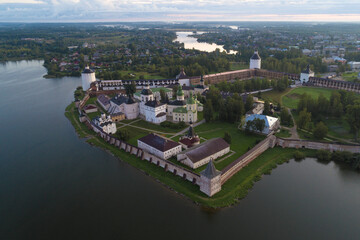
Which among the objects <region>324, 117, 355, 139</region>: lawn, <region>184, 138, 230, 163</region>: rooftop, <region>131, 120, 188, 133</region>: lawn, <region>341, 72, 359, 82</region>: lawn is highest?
<region>341, 72, 359, 82</region>: lawn

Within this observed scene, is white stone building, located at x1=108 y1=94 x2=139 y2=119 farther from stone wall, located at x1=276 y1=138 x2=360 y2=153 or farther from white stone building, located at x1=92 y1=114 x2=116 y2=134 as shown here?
stone wall, located at x1=276 y1=138 x2=360 y2=153

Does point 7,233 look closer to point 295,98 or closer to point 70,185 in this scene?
point 70,185

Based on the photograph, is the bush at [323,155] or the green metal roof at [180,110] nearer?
the bush at [323,155]

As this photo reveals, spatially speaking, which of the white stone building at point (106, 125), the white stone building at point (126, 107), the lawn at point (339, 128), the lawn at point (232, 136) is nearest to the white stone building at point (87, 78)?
the white stone building at point (126, 107)

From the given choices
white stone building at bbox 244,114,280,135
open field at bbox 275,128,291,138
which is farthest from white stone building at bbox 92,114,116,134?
open field at bbox 275,128,291,138

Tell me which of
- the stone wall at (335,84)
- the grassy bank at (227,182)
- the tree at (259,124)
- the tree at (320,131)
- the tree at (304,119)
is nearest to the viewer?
the grassy bank at (227,182)

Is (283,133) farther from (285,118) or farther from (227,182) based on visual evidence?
(227,182)

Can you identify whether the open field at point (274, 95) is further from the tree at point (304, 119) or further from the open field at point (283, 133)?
the open field at point (283, 133)
